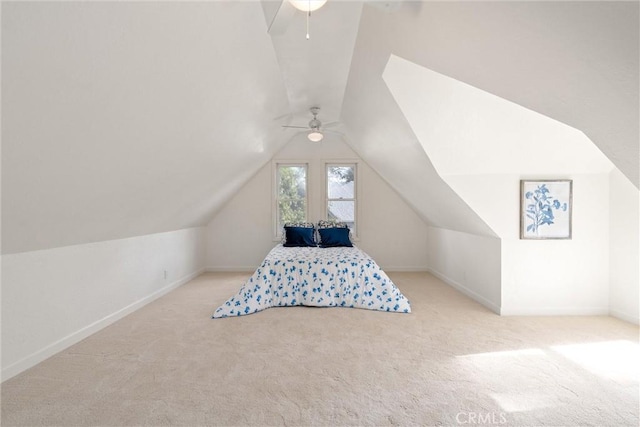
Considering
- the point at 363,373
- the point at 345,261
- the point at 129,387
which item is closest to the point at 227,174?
the point at 345,261

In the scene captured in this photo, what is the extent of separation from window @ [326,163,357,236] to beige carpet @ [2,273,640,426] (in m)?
2.69

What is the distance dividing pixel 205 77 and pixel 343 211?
390 cm

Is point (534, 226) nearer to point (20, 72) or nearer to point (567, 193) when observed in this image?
point (567, 193)

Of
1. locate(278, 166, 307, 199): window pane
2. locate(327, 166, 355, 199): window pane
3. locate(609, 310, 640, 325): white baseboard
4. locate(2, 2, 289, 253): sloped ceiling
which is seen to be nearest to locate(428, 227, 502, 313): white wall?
locate(609, 310, 640, 325): white baseboard

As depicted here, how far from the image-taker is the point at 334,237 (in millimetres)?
4898

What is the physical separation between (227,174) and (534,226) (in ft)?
11.8

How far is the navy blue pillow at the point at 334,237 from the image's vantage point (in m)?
4.86

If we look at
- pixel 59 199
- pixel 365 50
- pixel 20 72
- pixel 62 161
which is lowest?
pixel 59 199

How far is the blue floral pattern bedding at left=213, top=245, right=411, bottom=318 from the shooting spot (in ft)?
11.4

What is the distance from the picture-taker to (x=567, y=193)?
3.25 meters

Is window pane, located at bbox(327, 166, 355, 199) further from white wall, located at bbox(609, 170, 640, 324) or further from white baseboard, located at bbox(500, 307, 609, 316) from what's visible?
white wall, located at bbox(609, 170, 640, 324)

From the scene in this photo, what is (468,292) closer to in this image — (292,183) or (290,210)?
(290,210)

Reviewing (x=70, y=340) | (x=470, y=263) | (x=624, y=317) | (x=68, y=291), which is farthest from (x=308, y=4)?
(x=624, y=317)

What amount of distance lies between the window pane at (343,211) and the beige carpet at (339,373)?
268 centimetres
